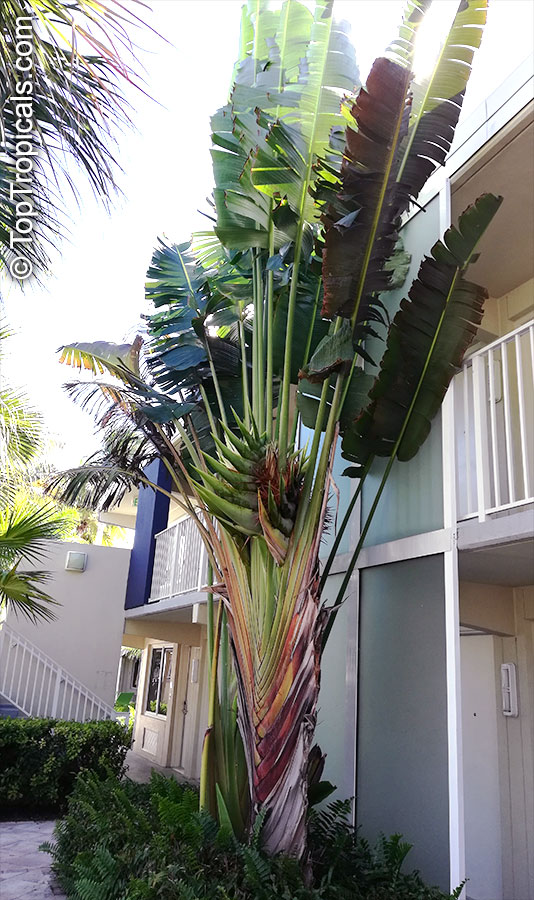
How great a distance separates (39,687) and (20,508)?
5292mm

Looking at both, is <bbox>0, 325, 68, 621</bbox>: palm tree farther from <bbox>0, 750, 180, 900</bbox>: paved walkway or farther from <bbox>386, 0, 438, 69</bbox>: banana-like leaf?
<bbox>386, 0, 438, 69</bbox>: banana-like leaf

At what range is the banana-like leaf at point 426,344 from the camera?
5391 mm

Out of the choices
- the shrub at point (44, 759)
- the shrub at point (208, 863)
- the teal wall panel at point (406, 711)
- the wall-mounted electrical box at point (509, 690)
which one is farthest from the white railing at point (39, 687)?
Answer: the wall-mounted electrical box at point (509, 690)

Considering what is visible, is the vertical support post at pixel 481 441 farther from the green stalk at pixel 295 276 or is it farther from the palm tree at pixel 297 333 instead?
the green stalk at pixel 295 276

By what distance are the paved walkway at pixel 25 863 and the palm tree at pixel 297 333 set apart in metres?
2.48

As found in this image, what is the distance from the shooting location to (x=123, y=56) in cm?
355

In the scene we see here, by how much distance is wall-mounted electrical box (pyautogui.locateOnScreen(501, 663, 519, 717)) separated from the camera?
22.6 feet

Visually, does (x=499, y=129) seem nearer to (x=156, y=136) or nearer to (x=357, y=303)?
(x=357, y=303)

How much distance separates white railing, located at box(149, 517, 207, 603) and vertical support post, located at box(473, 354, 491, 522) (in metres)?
6.00

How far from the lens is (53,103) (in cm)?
376

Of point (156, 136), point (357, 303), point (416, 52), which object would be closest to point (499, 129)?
point (416, 52)

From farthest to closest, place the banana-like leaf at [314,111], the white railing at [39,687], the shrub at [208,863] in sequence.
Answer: the white railing at [39,687] < the banana-like leaf at [314,111] < the shrub at [208,863]

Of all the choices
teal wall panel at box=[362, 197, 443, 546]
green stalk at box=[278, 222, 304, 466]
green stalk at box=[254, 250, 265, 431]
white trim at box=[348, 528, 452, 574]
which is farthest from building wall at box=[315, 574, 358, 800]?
green stalk at box=[254, 250, 265, 431]

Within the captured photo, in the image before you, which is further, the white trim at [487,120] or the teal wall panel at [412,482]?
the teal wall panel at [412,482]
